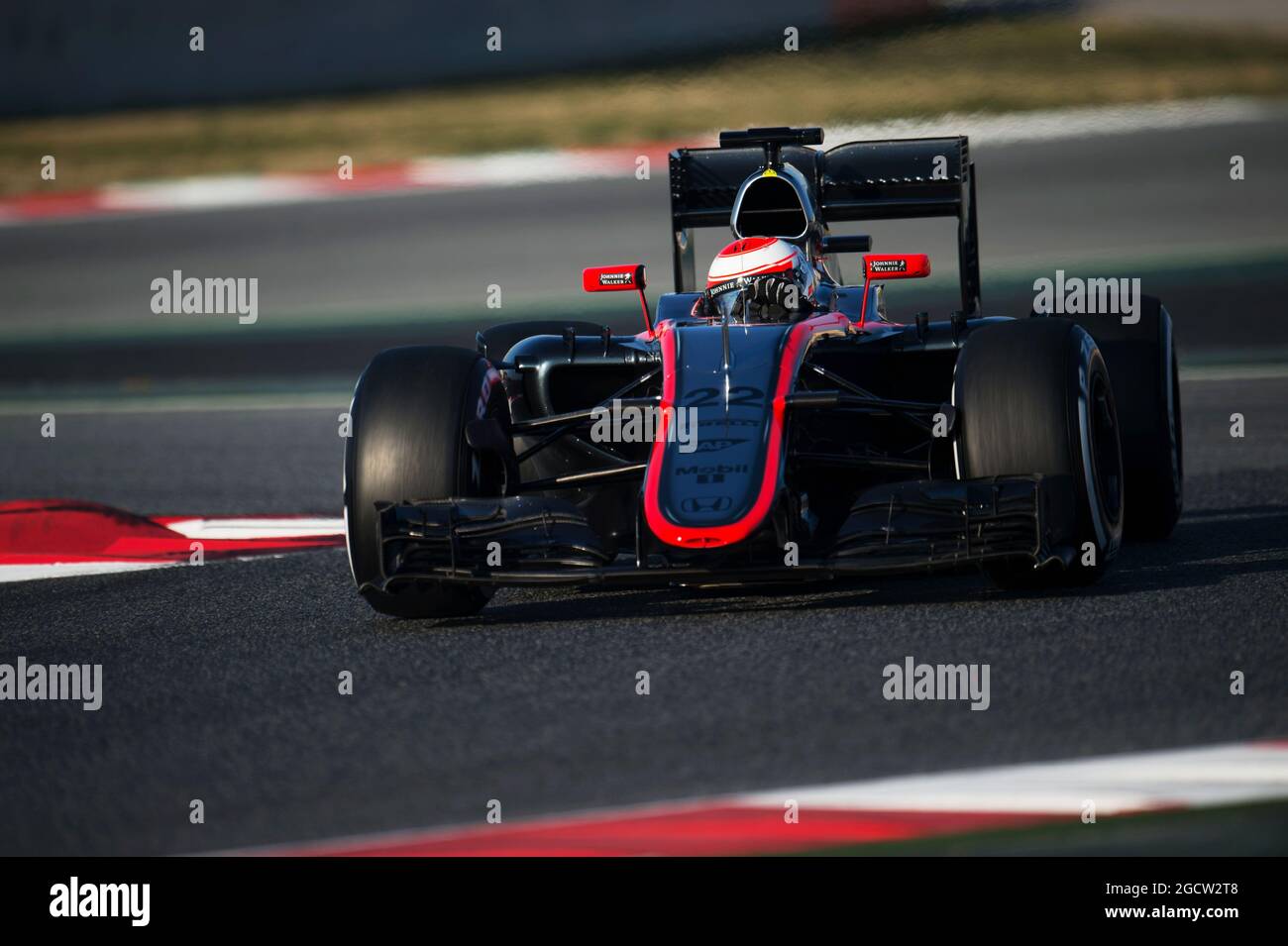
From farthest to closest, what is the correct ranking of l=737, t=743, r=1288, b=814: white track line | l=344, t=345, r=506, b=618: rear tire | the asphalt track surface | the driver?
the driver, l=344, t=345, r=506, b=618: rear tire, the asphalt track surface, l=737, t=743, r=1288, b=814: white track line

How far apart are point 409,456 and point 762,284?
1611 mm

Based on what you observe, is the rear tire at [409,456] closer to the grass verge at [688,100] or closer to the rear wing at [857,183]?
the rear wing at [857,183]

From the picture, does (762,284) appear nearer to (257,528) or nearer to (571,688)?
(571,688)

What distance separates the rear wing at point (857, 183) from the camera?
8664mm

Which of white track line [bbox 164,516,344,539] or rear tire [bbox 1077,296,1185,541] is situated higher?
rear tire [bbox 1077,296,1185,541]

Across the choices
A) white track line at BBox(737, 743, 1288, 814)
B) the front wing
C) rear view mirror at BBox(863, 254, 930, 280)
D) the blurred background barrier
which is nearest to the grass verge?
the blurred background barrier

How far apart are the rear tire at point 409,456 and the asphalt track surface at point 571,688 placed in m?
0.12

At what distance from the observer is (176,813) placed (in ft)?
15.7

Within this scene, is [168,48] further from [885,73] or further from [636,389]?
[636,389]

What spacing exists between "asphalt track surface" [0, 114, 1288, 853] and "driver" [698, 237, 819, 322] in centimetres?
109

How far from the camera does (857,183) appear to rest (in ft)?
28.7

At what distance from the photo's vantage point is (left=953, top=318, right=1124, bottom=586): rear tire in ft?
21.9

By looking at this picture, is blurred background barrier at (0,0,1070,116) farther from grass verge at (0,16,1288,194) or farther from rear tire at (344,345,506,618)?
rear tire at (344,345,506,618)
